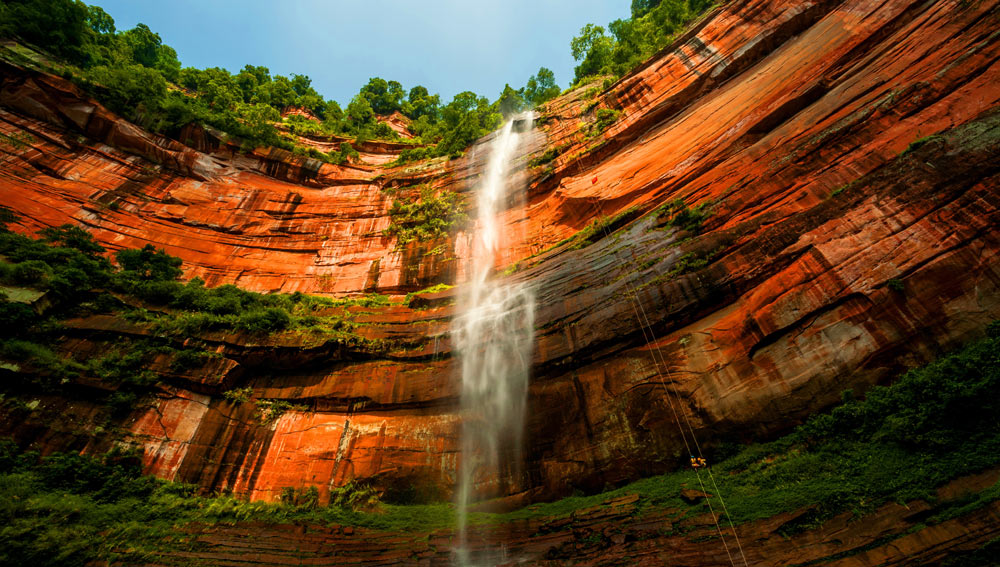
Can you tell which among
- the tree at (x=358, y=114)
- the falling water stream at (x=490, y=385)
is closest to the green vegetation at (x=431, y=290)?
the falling water stream at (x=490, y=385)

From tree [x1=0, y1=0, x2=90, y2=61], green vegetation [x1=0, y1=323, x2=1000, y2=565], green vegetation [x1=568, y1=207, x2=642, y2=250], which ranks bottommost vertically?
green vegetation [x1=0, y1=323, x2=1000, y2=565]

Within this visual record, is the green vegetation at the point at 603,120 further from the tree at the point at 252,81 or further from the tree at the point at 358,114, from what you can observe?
the tree at the point at 252,81

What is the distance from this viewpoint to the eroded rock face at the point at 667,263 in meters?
7.34

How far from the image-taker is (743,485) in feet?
22.8

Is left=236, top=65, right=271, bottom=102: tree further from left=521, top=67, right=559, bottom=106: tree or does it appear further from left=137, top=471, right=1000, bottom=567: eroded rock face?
left=137, top=471, right=1000, bottom=567: eroded rock face

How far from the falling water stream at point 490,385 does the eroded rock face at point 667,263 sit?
482 mm

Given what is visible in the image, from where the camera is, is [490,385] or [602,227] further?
[602,227]

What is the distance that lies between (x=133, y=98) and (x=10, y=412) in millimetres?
17257

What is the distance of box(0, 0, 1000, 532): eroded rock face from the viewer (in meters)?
7.34

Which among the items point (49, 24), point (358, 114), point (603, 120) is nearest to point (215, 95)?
point (49, 24)

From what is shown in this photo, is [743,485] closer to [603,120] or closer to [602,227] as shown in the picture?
[602,227]

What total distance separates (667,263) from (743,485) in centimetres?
567

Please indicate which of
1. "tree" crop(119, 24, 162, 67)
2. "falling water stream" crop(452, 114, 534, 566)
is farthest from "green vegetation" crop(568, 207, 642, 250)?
"tree" crop(119, 24, 162, 67)

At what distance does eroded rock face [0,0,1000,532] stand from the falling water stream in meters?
0.48
